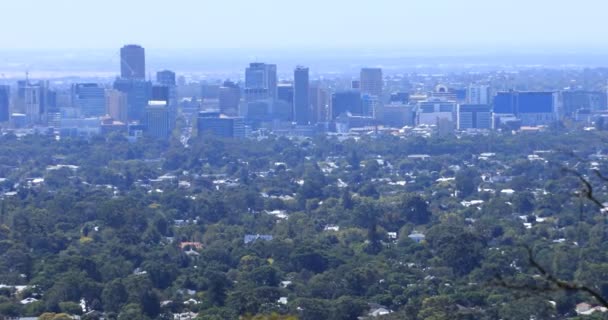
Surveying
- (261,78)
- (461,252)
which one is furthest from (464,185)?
(261,78)

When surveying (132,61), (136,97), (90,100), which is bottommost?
(90,100)

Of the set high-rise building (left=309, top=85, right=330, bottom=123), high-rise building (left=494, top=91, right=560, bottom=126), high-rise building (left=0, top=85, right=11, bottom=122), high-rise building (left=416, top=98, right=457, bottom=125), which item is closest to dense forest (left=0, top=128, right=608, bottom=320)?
high-rise building (left=416, top=98, right=457, bottom=125)

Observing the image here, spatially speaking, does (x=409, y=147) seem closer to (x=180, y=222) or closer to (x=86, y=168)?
(x=86, y=168)

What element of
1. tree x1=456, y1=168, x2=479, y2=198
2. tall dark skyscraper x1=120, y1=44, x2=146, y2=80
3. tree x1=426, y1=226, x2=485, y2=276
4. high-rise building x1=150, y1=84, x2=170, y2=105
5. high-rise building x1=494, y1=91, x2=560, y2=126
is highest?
tall dark skyscraper x1=120, y1=44, x2=146, y2=80

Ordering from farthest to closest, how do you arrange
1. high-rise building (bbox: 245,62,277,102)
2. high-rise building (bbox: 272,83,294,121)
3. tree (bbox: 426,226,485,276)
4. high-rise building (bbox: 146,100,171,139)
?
high-rise building (bbox: 245,62,277,102) → high-rise building (bbox: 272,83,294,121) → high-rise building (bbox: 146,100,171,139) → tree (bbox: 426,226,485,276)

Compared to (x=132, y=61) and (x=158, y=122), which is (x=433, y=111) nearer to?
(x=158, y=122)

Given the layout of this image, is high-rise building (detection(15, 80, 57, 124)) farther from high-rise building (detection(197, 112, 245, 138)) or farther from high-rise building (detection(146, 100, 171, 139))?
high-rise building (detection(197, 112, 245, 138))
